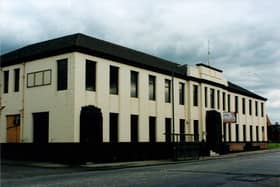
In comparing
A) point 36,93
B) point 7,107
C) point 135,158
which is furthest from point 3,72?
point 135,158

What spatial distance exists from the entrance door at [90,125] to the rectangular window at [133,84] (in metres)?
6.15

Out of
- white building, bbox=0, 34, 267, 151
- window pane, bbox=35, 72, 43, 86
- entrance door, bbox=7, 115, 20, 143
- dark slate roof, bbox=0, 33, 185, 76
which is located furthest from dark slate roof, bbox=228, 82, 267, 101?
entrance door, bbox=7, 115, 20, 143

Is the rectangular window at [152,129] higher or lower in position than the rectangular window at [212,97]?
lower

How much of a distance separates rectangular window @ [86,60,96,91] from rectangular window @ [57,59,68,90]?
1.55 metres

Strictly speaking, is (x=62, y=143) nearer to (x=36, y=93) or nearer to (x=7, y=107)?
(x=36, y=93)

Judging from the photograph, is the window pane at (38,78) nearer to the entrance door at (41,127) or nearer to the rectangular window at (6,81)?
the entrance door at (41,127)

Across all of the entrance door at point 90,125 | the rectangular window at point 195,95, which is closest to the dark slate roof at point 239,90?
the rectangular window at point 195,95

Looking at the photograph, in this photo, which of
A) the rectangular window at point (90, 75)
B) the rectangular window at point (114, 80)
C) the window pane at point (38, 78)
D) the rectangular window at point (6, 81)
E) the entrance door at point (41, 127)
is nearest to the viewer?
the rectangular window at point (90, 75)

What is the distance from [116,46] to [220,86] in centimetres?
1772

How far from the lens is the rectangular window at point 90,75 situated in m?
31.6

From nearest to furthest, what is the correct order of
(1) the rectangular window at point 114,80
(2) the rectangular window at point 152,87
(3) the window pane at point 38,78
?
(3) the window pane at point 38,78 < (1) the rectangular window at point 114,80 < (2) the rectangular window at point 152,87

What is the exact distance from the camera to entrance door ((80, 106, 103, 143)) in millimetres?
29953

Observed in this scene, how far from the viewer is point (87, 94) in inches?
1228

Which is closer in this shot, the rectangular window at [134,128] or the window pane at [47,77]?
the window pane at [47,77]
